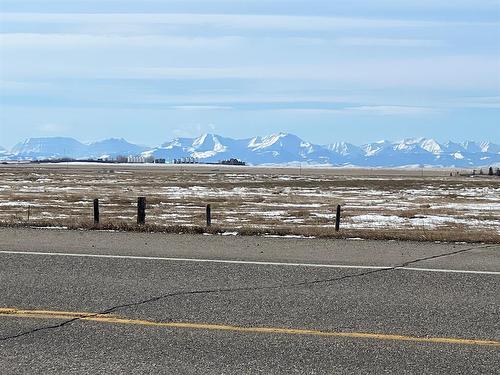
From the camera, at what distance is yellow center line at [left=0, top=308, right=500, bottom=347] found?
21.9 feet

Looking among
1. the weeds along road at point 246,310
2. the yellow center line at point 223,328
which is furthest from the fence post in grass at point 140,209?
the yellow center line at point 223,328

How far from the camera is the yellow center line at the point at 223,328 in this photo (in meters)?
6.68

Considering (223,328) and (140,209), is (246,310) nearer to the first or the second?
(223,328)

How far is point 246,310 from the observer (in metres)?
7.76

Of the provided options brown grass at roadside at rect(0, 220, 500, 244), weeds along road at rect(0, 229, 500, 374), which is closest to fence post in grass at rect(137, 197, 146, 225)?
brown grass at roadside at rect(0, 220, 500, 244)

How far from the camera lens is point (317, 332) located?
6.93 m

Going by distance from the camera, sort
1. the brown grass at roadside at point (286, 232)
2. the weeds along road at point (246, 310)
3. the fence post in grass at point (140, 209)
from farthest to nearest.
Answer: the fence post in grass at point (140, 209) → the brown grass at roadside at point (286, 232) → the weeds along road at point (246, 310)

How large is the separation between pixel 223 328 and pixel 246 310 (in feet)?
2.45

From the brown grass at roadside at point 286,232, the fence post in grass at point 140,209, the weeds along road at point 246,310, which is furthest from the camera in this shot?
the fence post in grass at point 140,209

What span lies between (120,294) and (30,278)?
5.46 ft

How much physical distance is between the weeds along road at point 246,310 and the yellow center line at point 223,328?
0.8 inches

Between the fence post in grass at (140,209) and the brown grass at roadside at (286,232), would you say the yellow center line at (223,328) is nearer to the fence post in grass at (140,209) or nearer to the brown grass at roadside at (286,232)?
the brown grass at roadside at (286,232)

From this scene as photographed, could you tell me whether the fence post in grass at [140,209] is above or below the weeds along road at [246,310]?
above

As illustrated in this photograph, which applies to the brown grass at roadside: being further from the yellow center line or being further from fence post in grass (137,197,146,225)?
the yellow center line
